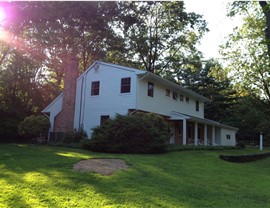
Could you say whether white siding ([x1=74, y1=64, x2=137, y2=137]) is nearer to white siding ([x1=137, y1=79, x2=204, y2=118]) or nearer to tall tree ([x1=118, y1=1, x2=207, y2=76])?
white siding ([x1=137, y1=79, x2=204, y2=118])

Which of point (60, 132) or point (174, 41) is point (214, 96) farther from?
point (60, 132)

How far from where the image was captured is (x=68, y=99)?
22484 millimetres

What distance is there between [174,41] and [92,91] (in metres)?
15.2

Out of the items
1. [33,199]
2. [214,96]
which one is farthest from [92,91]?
[214,96]

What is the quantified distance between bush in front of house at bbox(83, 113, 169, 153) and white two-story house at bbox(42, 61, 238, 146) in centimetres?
433

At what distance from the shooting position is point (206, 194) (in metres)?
6.75

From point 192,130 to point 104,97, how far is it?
10.4 m

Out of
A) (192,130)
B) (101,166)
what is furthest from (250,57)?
(101,166)

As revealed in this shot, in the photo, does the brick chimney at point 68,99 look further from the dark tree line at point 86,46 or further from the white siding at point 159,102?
the white siding at point 159,102

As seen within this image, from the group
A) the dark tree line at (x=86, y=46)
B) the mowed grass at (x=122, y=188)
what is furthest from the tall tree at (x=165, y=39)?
the mowed grass at (x=122, y=188)

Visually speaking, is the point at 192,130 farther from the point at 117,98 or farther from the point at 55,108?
the point at 55,108

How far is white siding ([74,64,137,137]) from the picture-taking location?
66.6ft

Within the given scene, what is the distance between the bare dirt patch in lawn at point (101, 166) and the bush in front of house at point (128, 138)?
169 inches

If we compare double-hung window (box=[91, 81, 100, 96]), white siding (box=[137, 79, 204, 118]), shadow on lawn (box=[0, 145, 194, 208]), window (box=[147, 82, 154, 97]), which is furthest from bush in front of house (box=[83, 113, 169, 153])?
double-hung window (box=[91, 81, 100, 96])
